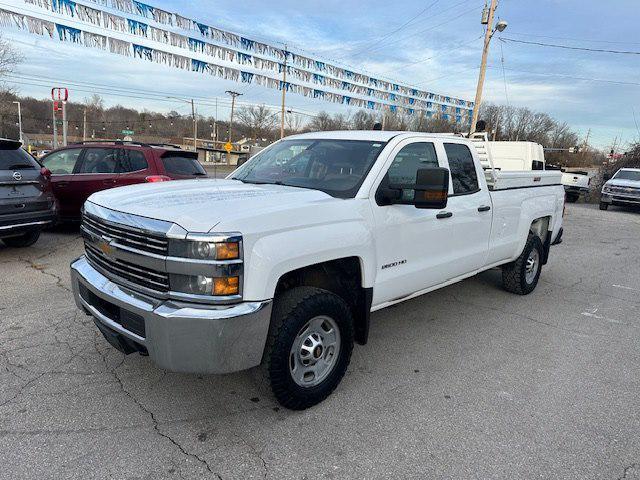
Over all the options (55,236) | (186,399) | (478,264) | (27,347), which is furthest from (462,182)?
(55,236)

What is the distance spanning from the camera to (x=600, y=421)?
310cm

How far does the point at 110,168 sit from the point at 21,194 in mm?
1995

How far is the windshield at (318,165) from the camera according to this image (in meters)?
3.56

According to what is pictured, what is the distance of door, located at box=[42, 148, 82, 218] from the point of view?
8.13m

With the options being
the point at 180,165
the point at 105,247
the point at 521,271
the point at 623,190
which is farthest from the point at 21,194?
the point at 623,190

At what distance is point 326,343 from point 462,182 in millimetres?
2290

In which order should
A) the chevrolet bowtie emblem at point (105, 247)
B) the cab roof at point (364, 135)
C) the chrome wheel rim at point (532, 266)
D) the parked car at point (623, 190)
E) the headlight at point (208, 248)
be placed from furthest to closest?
1. the parked car at point (623, 190)
2. the chrome wheel rim at point (532, 266)
3. the cab roof at point (364, 135)
4. the chevrolet bowtie emblem at point (105, 247)
5. the headlight at point (208, 248)

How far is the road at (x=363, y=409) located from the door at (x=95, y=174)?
3.45 meters

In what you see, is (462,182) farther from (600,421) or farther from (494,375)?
(600,421)

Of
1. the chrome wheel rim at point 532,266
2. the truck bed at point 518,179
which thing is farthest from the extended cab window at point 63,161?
the chrome wheel rim at point 532,266

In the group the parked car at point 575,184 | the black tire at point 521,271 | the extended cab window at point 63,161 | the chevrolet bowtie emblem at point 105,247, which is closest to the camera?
the chevrolet bowtie emblem at point 105,247

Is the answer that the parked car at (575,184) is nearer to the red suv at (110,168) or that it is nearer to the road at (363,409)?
the road at (363,409)

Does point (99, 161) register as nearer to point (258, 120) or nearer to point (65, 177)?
point (65, 177)

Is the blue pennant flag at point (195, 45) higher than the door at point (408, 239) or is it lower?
higher
